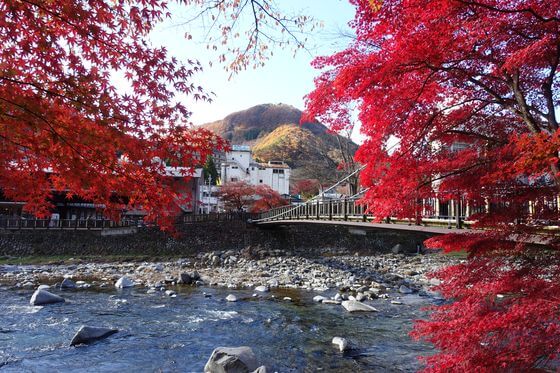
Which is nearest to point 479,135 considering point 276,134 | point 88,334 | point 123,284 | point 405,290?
point 88,334

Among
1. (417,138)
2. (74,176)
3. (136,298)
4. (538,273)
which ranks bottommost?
(136,298)

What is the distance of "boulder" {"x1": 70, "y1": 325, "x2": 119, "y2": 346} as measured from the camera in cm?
708

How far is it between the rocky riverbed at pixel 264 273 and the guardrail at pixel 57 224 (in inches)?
179

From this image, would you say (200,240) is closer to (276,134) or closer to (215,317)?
(215,317)

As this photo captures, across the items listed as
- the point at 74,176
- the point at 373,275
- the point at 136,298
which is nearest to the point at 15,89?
the point at 74,176

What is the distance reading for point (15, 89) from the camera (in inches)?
134

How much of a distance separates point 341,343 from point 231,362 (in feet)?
7.80

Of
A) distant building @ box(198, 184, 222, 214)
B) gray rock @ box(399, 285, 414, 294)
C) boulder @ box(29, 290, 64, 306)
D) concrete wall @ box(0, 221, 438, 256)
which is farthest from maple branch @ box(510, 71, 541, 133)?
distant building @ box(198, 184, 222, 214)

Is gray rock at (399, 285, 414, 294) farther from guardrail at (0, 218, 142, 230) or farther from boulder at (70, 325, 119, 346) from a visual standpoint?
guardrail at (0, 218, 142, 230)

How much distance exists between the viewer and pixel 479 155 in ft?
15.1

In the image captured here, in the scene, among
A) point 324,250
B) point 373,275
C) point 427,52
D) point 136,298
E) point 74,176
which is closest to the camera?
point 427,52

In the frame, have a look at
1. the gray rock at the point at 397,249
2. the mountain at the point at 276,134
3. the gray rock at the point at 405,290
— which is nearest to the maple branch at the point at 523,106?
the gray rock at the point at 405,290

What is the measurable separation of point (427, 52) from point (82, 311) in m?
10.2

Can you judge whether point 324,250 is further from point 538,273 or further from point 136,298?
point 538,273
